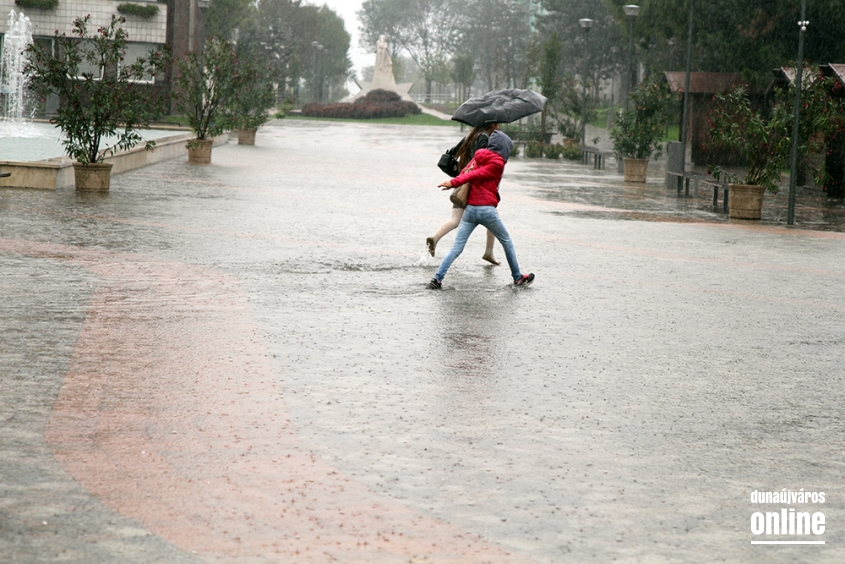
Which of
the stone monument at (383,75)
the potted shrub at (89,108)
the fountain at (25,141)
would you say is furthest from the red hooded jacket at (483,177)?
the stone monument at (383,75)

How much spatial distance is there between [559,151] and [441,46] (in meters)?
104

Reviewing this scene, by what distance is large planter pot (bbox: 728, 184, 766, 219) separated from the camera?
20.0m

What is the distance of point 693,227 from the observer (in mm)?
18234

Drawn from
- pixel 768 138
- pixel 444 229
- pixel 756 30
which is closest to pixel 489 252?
pixel 444 229

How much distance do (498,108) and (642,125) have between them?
18018 mm

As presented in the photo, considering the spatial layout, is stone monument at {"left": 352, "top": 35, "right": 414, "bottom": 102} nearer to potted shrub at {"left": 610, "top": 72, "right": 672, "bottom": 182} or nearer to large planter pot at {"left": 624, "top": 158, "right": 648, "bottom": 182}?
potted shrub at {"left": 610, "top": 72, "right": 672, "bottom": 182}

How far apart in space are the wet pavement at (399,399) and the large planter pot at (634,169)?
14743 millimetres

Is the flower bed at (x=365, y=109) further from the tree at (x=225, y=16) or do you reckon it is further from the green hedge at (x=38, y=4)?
the green hedge at (x=38, y=4)

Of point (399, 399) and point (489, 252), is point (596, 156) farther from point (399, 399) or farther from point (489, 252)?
point (399, 399)

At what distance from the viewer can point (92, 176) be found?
19.6m

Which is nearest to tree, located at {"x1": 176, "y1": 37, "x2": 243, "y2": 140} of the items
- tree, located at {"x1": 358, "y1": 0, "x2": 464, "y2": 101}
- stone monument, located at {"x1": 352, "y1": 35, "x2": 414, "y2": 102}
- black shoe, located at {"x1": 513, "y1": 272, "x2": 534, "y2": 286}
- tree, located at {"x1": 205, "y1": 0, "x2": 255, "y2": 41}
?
black shoe, located at {"x1": 513, "y1": 272, "x2": 534, "y2": 286}

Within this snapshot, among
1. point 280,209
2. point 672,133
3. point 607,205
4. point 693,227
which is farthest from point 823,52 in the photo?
point 672,133

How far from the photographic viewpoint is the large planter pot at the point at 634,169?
29.7 meters

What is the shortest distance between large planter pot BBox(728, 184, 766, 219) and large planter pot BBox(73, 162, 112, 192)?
1050 centimetres
